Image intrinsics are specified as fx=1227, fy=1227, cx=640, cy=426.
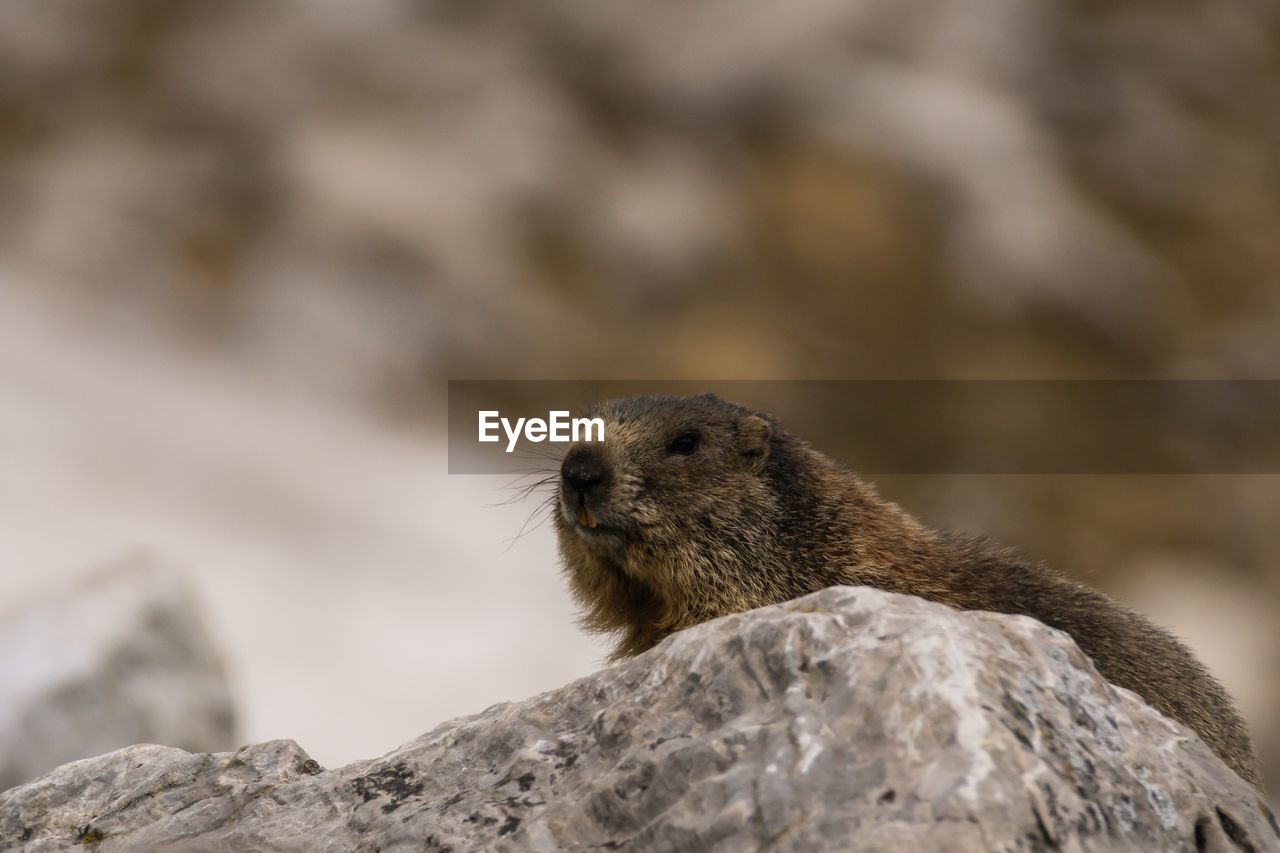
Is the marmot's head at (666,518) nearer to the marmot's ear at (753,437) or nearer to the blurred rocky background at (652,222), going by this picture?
the marmot's ear at (753,437)

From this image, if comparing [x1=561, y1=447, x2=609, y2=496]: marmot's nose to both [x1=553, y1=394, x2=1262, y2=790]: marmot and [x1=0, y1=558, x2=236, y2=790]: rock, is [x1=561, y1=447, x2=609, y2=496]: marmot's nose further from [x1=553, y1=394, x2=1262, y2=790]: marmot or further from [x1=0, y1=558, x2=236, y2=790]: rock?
[x1=0, y1=558, x2=236, y2=790]: rock

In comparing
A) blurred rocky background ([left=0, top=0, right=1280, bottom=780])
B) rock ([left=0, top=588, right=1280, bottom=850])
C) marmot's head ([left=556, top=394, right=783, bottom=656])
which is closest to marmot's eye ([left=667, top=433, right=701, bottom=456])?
marmot's head ([left=556, top=394, right=783, bottom=656])

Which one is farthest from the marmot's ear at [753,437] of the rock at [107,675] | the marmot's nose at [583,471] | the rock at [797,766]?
the rock at [107,675]

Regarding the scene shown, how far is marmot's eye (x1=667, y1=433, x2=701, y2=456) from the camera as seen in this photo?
17.8 ft

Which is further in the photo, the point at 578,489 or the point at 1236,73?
the point at 1236,73

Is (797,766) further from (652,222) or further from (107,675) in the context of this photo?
(652,222)

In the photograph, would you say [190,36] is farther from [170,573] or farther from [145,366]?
[170,573]

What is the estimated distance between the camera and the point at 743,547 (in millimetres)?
5215

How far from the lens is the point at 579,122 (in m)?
14.0

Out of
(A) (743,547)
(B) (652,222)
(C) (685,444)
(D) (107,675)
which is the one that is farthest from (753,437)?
(B) (652,222)

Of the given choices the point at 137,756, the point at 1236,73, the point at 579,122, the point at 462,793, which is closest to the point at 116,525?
the point at 579,122

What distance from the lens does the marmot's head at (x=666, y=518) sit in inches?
202

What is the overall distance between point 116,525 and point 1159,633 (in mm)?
8964

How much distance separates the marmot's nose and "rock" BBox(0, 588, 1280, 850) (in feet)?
6.01
